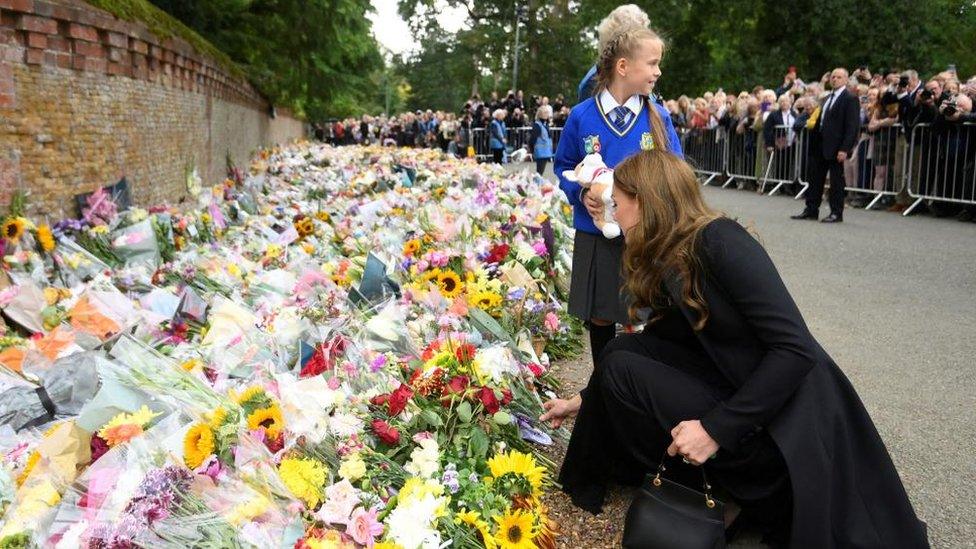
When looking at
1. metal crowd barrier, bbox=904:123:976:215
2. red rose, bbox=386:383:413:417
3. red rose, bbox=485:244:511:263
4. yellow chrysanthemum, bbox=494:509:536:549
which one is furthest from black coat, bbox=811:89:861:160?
yellow chrysanthemum, bbox=494:509:536:549

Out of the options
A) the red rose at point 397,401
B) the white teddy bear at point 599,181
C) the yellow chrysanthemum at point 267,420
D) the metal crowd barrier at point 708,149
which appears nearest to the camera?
the yellow chrysanthemum at point 267,420

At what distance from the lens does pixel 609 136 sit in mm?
3713

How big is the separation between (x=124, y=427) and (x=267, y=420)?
0.42 meters

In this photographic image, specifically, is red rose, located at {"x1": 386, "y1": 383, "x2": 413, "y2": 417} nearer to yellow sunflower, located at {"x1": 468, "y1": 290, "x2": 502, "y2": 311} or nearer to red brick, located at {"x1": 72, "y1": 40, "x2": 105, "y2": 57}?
yellow sunflower, located at {"x1": 468, "y1": 290, "x2": 502, "y2": 311}

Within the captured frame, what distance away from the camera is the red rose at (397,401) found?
9.85 ft

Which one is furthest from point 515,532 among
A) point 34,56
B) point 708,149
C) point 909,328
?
point 708,149

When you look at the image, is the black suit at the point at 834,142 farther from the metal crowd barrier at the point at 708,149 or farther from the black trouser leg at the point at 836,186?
the metal crowd barrier at the point at 708,149

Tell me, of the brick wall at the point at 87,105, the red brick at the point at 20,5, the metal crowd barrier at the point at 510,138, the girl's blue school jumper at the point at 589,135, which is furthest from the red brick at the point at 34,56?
the metal crowd barrier at the point at 510,138

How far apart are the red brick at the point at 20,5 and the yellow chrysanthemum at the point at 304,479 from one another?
4800 millimetres

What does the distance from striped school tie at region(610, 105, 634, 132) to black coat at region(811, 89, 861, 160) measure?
26.0 feet

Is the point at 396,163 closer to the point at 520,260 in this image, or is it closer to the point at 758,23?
the point at 520,260

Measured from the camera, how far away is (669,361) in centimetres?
296

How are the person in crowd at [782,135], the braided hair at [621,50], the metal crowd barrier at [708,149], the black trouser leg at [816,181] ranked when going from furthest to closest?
the metal crowd barrier at [708,149] → the person in crowd at [782,135] → the black trouser leg at [816,181] → the braided hair at [621,50]

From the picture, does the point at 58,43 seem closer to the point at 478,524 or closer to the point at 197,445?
the point at 197,445
